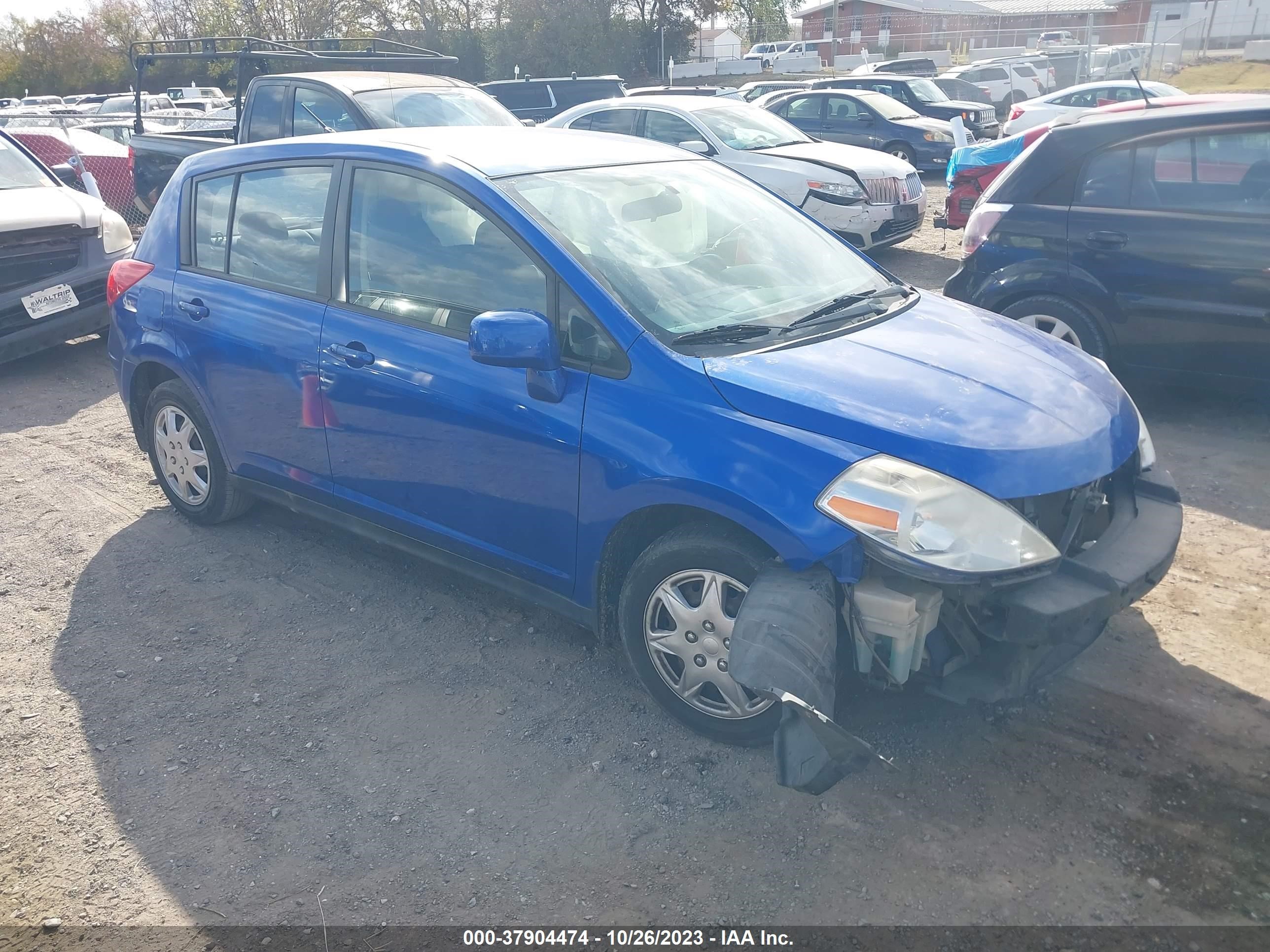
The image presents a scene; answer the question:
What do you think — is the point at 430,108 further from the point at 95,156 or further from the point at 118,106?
the point at 118,106

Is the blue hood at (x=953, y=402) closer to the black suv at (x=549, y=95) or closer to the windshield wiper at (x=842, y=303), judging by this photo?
the windshield wiper at (x=842, y=303)

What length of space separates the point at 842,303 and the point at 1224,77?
38858 mm

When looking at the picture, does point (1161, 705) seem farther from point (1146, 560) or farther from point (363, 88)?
point (363, 88)

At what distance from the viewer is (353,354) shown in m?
4.07

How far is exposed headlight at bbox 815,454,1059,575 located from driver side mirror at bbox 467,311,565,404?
1003 millimetres

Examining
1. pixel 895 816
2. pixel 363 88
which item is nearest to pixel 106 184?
pixel 363 88

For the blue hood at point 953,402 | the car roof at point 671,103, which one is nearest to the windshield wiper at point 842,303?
the blue hood at point 953,402

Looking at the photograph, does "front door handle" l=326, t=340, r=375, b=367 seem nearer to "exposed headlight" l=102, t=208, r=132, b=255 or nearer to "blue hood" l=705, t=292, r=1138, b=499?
"blue hood" l=705, t=292, r=1138, b=499

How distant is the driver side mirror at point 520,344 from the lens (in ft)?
11.1

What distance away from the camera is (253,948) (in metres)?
2.75

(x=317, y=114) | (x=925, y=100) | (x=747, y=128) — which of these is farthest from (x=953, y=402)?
(x=925, y=100)

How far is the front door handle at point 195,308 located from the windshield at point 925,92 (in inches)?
700

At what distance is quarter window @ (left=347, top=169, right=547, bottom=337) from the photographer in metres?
3.71

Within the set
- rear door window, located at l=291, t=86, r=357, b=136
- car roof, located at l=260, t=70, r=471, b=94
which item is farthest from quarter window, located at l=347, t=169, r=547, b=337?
car roof, located at l=260, t=70, r=471, b=94
